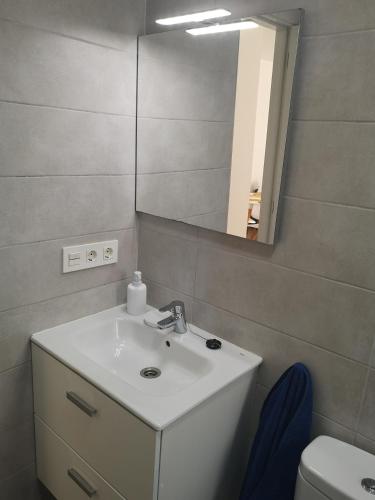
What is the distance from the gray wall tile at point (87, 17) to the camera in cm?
116

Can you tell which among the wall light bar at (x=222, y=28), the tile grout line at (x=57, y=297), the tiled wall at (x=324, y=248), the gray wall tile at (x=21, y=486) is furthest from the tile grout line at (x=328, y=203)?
the gray wall tile at (x=21, y=486)

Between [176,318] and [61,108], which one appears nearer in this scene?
[61,108]

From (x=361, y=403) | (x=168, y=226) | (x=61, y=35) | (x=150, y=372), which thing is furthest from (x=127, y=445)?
(x=61, y=35)

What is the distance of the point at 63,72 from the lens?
1270mm

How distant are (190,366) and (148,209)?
2.05 feet

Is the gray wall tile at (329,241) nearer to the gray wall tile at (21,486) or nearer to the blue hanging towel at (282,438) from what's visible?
the blue hanging towel at (282,438)

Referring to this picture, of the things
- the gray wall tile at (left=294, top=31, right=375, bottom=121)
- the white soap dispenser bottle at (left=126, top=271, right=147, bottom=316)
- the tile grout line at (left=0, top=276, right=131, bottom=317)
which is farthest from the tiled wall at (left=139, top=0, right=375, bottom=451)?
the tile grout line at (left=0, top=276, right=131, bottom=317)

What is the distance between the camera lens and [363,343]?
3.58ft

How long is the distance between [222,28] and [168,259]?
819mm

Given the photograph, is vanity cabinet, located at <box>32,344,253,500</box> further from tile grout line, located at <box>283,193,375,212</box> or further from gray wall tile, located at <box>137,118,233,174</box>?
gray wall tile, located at <box>137,118,233,174</box>

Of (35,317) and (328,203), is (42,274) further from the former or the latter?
(328,203)

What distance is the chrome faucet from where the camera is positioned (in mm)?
1408

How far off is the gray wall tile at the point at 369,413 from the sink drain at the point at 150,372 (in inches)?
25.7

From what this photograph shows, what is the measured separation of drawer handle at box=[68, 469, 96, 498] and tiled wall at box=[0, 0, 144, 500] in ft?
0.85
